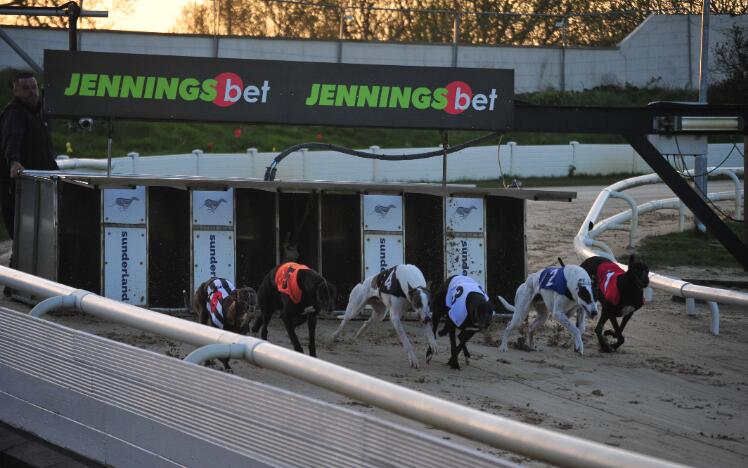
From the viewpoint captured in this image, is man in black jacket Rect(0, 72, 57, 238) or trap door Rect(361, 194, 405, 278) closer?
man in black jacket Rect(0, 72, 57, 238)

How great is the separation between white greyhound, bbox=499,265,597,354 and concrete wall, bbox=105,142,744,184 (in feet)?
41.2

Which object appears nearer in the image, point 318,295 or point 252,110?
point 318,295

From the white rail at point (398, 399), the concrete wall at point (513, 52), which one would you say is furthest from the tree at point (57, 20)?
the white rail at point (398, 399)

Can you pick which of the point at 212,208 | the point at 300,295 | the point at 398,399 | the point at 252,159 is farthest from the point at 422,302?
the point at 252,159

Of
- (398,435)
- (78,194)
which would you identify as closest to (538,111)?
(78,194)

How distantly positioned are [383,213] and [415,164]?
42.4ft

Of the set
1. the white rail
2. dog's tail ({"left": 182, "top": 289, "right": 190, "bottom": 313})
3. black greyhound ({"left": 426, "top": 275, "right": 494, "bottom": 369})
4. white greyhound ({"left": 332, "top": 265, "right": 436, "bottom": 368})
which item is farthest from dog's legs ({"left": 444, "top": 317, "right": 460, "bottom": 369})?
the white rail

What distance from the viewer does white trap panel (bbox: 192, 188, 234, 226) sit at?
420 inches

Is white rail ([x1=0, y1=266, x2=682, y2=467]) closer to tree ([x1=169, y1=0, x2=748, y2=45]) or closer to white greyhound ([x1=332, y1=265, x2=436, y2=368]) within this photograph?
white greyhound ([x1=332, y1=265, x2=436, y2=368])

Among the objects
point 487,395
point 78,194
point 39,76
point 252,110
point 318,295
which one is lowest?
point 487,395

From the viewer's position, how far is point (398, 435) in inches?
113

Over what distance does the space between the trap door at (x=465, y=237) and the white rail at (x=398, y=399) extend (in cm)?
691

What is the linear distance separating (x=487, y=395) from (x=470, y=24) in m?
19.5

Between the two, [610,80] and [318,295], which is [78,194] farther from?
[610,80]
